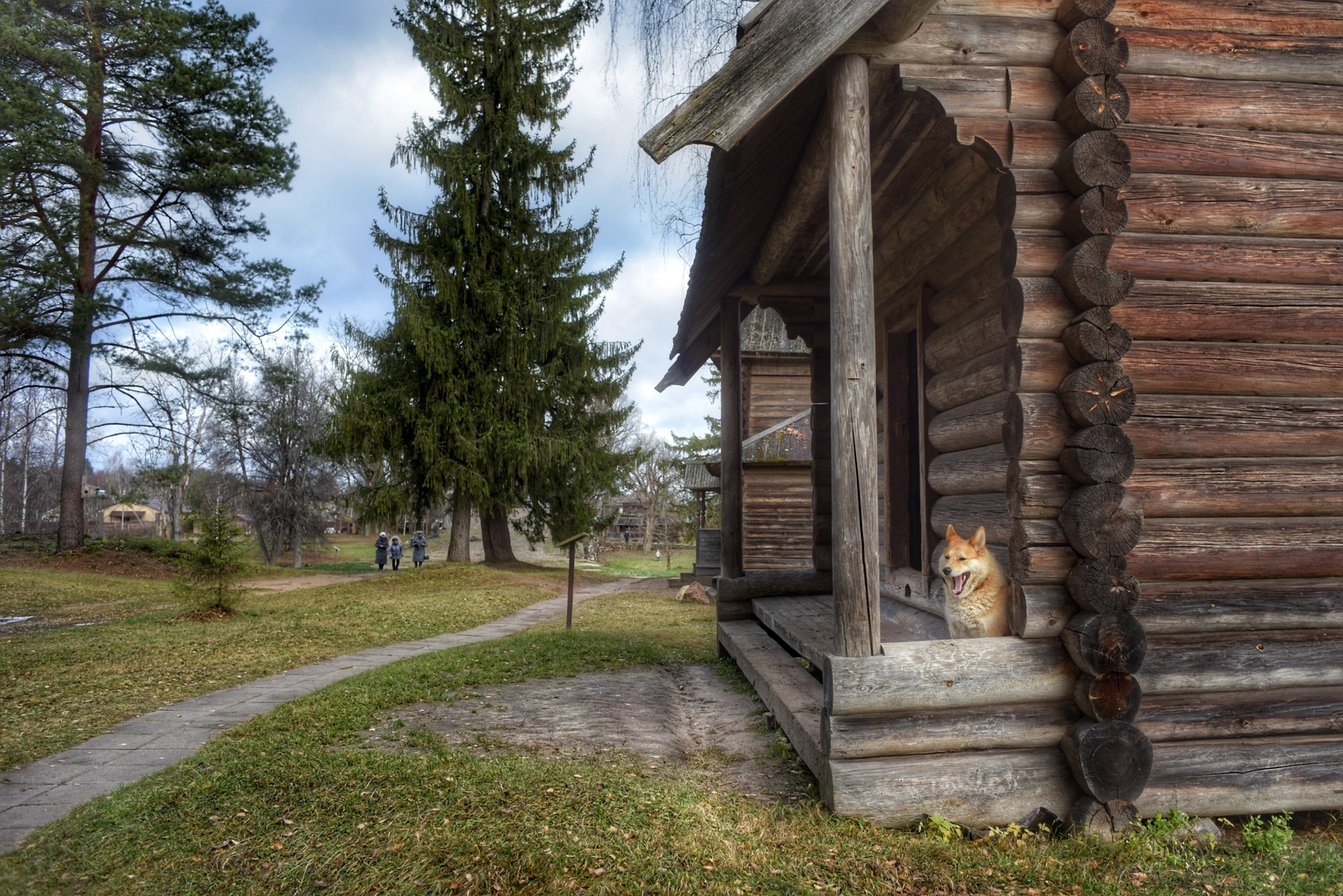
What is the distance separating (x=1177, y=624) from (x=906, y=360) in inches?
160

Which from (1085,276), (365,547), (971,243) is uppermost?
(971,243)

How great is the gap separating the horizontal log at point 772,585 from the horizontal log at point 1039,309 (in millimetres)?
4889

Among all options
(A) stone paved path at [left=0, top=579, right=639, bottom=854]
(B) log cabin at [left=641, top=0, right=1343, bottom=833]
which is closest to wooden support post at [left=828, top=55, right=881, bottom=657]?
(B) log cabin at [left=641, top=0, right=1343, bottom=833]

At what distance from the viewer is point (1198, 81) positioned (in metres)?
4.71

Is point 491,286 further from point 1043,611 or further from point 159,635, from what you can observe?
point 1043,611

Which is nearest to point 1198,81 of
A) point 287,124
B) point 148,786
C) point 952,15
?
point 952,15

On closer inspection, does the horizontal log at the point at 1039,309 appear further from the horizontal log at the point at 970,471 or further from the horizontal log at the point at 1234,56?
the horizontal log at the point at 1234,56

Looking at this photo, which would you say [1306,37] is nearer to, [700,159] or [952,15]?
[952,15]

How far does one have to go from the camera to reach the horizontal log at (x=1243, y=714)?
4324 mm

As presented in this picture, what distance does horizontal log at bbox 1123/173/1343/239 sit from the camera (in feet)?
15.0

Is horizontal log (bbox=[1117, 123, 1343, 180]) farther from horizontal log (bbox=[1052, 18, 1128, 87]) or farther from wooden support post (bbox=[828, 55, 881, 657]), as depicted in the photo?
wooden support post (bbox=[828, 55, 881, 657])

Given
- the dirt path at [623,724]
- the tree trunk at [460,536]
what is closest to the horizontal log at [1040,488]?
the dirt path at [623,724]

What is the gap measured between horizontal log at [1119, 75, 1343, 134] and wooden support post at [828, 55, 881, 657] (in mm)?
1785

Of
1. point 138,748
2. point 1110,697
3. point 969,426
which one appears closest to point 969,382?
point 969,426
